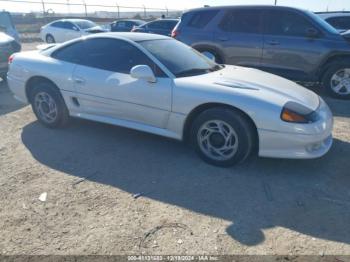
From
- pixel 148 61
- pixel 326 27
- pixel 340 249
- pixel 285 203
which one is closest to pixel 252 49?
pixel 326 27

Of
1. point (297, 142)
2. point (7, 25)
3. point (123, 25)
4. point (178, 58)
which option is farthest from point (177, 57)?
point (123, 25)

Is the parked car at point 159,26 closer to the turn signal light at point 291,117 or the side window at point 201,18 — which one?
the side window at point 201,18

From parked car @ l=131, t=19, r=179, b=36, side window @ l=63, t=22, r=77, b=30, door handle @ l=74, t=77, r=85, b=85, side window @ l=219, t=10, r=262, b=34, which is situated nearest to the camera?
door handle @ l=74, t=77, r=85, b=85

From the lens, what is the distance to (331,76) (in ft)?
23.5

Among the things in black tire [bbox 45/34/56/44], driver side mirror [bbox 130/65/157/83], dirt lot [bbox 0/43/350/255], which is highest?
driver side mirror [bbox 130/65/157/83]

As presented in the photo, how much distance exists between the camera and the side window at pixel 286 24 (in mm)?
7312

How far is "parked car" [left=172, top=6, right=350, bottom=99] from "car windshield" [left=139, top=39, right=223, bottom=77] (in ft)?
9.93

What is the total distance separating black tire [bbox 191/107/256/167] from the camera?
12.5 feet

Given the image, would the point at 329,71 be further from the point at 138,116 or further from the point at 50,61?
the point at 50,61

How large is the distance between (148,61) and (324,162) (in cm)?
249

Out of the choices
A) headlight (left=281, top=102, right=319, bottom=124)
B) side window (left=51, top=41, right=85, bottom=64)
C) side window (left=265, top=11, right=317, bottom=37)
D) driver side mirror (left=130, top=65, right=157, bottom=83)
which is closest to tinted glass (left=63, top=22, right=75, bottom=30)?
side window (left=265, top=11, right=317, bottom=37)

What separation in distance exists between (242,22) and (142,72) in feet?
14.9

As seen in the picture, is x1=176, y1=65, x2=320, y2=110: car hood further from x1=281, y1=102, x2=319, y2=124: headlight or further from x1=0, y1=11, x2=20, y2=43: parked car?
x1=0, y1=11, x2=20, y2=43: parked car

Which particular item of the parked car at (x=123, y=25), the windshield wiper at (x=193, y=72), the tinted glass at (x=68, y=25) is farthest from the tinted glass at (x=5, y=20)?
the windshield wiper at (x=193, y=72)
